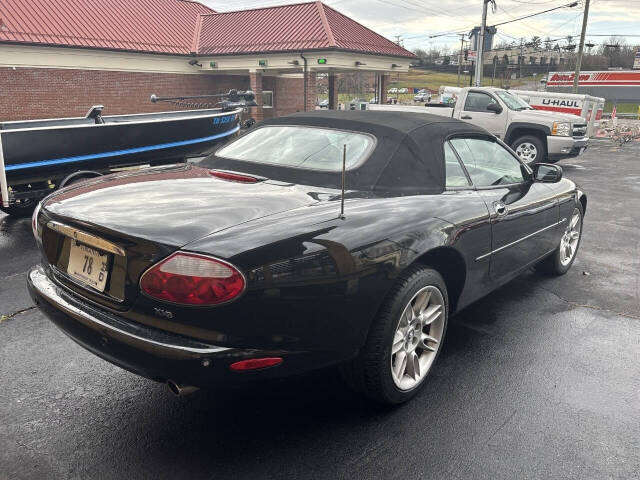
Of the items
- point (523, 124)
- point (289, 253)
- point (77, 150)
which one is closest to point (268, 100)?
point (523, 124)

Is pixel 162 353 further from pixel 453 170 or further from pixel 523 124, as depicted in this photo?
pixel 523 124

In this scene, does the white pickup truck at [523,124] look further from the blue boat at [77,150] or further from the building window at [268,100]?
the building window at [268,100]

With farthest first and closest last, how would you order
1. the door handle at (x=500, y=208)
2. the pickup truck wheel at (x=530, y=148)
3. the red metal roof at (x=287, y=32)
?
the red metal roof at (x=287, y=32) < the pickup truck wheel at (x=530, y=148) < the door handle at (x=500, y=208)

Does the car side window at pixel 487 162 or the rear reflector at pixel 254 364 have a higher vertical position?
the car side window at pixel 487 162

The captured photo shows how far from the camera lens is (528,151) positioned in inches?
499

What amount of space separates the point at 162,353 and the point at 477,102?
12549mm

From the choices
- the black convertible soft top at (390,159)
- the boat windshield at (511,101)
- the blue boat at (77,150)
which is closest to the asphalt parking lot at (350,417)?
the black convertible soft top at (390,159)

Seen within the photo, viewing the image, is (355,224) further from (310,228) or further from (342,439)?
(342,439)

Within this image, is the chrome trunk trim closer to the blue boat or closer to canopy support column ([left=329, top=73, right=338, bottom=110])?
the blue boat

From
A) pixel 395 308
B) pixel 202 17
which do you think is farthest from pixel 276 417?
pixel 202 17

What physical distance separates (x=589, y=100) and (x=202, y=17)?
17.9 metres

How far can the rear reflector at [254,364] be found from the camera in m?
2.16

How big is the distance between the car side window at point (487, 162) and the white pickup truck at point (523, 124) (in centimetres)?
899

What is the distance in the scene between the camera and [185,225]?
225 cm
